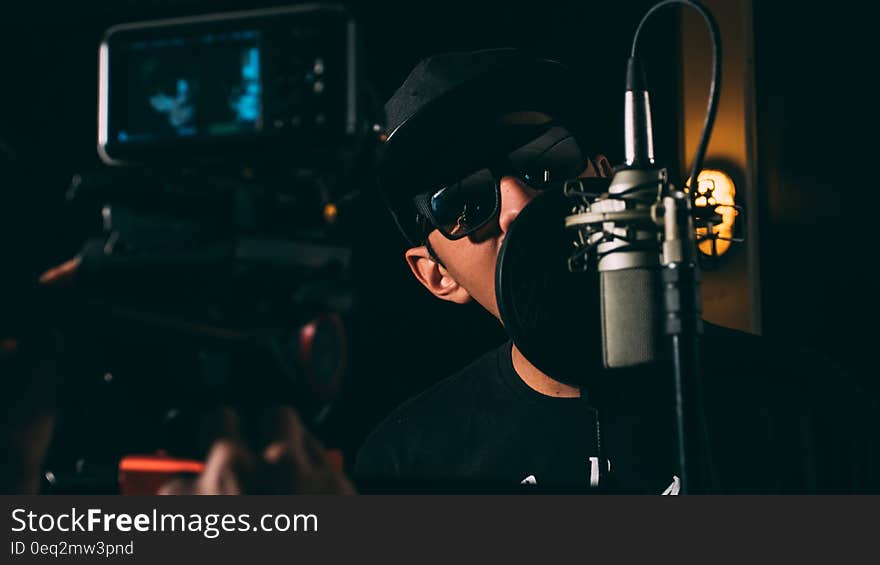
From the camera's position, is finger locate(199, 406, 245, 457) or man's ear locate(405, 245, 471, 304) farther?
man's ear locate(405, 245, 471, 304)

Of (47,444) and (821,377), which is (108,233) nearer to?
(47,444)

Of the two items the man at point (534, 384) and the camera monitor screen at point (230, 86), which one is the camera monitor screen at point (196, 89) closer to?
the camera monitor screen at point (230, 86)

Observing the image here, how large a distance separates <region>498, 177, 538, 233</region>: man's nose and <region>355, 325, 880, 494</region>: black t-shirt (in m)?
0.21

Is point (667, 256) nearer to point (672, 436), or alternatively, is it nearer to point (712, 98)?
point (712, 98)

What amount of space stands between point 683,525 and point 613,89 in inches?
32.0

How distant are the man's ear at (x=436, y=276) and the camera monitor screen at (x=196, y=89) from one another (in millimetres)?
500

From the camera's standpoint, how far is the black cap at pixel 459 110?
1028 millimetres

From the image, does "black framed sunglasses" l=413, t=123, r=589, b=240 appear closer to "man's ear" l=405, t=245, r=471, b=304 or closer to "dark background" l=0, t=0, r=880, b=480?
"man's ear" l=405, t=245, r=471, b=304

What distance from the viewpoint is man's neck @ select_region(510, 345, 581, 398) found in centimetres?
102

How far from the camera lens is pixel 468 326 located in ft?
4.45

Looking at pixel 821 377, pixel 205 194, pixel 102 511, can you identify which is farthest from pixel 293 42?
pixel 821 377

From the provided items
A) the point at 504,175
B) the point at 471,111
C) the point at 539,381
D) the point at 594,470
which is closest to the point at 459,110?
the point at 471,111

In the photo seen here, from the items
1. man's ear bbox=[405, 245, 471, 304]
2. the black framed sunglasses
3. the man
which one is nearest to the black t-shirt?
the man

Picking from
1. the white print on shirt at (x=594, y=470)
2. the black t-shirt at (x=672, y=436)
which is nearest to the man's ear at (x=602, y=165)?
the black t-shirt at (x=672, y=436)
